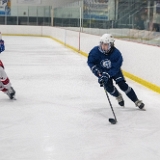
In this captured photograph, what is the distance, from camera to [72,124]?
4266 mm

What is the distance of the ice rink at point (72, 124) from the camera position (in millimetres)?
3294

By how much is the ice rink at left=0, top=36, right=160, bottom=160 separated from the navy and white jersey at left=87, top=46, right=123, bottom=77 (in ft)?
1.54

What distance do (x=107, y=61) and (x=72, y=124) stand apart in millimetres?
959

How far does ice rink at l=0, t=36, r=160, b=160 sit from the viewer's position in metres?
3.29

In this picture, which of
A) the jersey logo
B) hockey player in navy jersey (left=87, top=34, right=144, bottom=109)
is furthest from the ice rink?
the jersey logo

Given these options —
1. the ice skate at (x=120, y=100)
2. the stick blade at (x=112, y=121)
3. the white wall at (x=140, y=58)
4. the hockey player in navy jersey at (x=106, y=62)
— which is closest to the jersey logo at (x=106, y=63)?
the hockey player in navy jersey at (x=106, y=62)

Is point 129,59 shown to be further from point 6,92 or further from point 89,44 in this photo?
point 89,44

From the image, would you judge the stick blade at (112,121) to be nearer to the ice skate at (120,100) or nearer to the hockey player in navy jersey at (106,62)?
the hockey player in navy jersey at (106,62)

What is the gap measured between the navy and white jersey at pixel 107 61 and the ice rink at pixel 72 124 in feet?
1.54

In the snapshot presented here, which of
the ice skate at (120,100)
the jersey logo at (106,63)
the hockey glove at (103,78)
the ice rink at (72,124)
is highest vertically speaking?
the jersey logo at (106,63)

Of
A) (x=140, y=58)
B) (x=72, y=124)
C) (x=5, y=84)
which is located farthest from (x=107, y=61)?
(x=140, y=58)

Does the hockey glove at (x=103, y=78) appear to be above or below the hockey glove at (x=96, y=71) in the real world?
below

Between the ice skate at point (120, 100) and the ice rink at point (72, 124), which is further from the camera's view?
the ice skate at point (120, 100)

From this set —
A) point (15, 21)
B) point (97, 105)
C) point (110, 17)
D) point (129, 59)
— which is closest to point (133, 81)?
point (129, 59)
